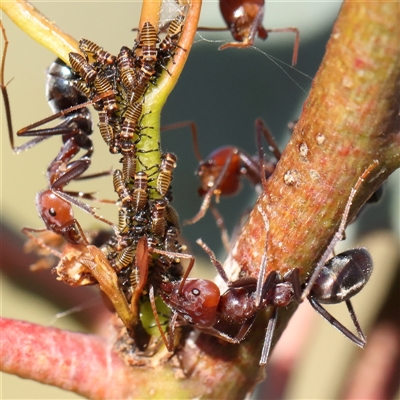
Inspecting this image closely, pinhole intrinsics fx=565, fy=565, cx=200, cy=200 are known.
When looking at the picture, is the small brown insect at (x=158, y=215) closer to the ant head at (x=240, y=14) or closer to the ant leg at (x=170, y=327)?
the ant leg at (x=170, y=327)

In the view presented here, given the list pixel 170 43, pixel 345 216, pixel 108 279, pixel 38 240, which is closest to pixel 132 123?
pixel 170 43

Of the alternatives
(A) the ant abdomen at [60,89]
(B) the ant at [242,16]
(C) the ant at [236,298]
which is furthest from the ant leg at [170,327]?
(B) the ant at [242,16]

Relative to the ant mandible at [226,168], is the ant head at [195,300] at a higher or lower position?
lower

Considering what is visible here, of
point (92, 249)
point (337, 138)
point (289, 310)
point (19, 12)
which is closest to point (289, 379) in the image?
point (289, 310)

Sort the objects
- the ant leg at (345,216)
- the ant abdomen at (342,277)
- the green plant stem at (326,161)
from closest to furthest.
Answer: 1. the green plant stem at (326,161)
2. the ant leg at (345,216)
3. the ant abdomen at (342,277)

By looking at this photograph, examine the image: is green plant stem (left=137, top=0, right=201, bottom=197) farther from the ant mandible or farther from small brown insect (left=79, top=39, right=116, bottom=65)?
the ant mandible

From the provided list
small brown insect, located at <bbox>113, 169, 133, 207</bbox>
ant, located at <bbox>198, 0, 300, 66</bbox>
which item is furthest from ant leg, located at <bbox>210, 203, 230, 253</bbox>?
small brown insect, located at <bbox>113, 169, 133, 207</bbox>

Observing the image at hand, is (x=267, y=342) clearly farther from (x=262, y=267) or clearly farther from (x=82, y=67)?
(x=82, y=67)
